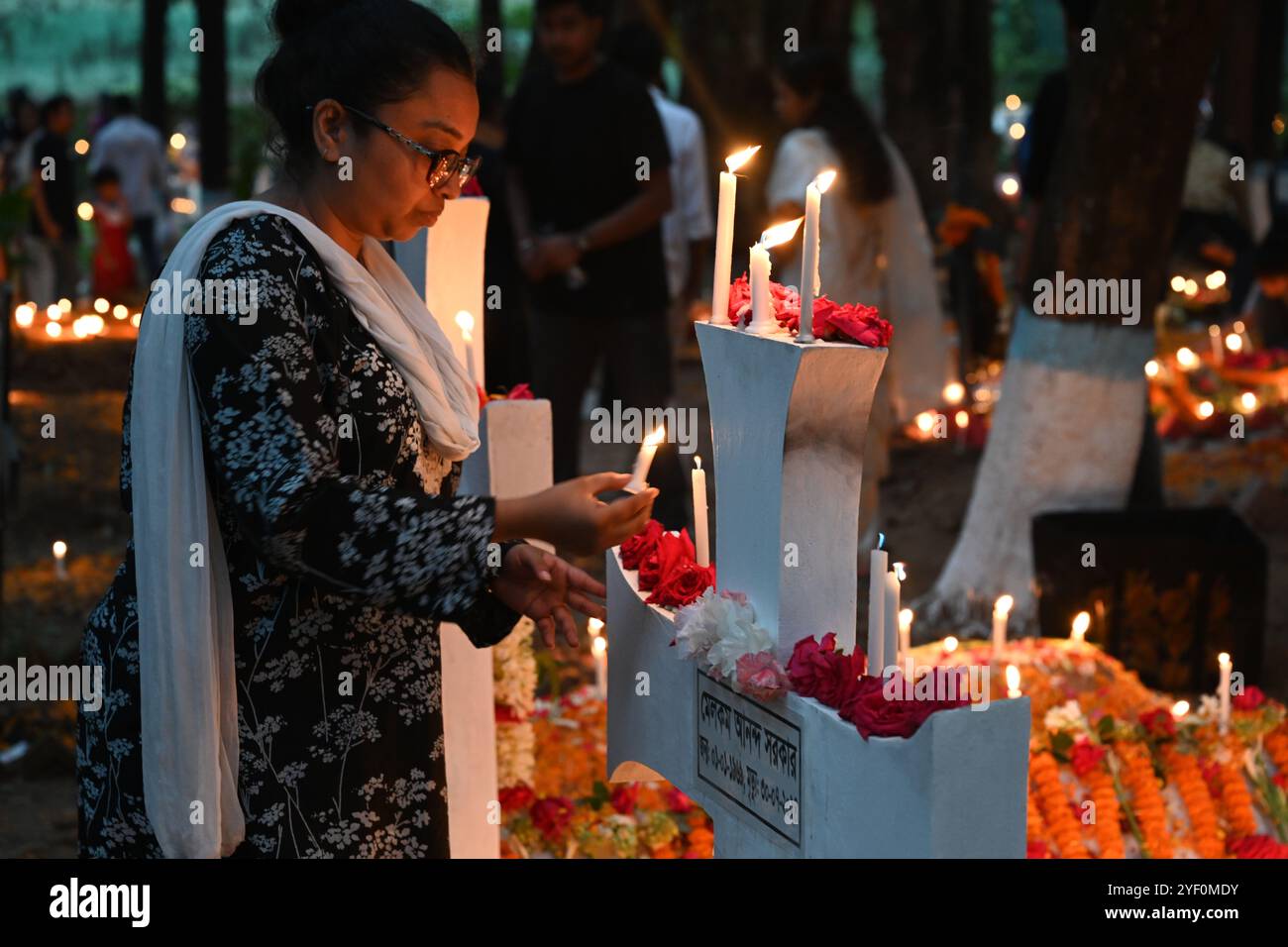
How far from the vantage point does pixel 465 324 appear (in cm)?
338

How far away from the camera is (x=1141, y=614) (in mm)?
5676

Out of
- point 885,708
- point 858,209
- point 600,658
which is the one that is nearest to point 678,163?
point 858,209

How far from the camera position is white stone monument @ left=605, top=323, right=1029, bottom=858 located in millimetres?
1963

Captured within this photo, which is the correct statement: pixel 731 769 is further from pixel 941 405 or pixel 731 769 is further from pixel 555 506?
pixel 941 405

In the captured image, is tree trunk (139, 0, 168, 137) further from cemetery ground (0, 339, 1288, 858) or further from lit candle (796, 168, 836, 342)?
lit candle (796, 168, 836, 342)

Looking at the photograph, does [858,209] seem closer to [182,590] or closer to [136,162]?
[182,590]

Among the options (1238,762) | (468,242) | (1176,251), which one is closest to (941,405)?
(1238,762)

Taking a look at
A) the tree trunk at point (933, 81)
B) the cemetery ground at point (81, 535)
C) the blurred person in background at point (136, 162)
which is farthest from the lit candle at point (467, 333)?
the blurred person in background at point (136, 162)

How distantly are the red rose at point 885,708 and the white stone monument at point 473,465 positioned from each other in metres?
1.24

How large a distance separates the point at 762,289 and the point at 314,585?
2.24 feet

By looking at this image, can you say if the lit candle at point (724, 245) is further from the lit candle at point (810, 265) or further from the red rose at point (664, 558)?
the red rose at point (664, 558)

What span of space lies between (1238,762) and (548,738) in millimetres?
1685
